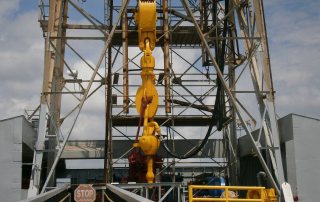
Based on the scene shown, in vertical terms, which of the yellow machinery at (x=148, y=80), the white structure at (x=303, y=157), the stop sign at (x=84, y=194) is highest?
the yellow machinery at (x=148, y=80)

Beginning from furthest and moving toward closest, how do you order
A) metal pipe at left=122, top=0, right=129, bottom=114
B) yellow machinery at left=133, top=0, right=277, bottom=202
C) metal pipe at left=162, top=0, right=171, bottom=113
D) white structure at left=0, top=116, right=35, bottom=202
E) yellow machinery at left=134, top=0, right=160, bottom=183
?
metal pipe at left=162, top=0, right=171, bottom=113 → metal pipe at left=122, top=0, right=129, bottom=114 → white structure at left=0, top=116, right=35, bottom=202 → yellow machinery at left=134, top=0, right=160, bottom=183 → yellow machinery at left=133, top=0, right=277, bottom=202

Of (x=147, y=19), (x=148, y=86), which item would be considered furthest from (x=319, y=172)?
(x=147, y=19)

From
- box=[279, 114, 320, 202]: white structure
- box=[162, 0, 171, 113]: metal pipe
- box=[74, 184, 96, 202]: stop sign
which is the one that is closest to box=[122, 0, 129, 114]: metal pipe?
box=[162, 0, 171, 113]: metal pipe

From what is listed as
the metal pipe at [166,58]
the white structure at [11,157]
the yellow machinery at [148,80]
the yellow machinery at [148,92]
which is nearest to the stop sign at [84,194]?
the yellow machinery at [148,92]

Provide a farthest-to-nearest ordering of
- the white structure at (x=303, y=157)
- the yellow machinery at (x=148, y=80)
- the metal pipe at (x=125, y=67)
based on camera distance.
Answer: the metal pipe at (x=125, y=67)
the white structure at (x=303, y=157)
the yellow machinery at (x=148, y=80)

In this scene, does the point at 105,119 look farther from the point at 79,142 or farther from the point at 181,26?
the point at 181,26

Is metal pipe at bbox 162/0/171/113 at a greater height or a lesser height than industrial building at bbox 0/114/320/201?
greater

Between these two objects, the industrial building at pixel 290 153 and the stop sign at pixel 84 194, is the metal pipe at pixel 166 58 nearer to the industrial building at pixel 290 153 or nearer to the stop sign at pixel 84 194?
the industrial building at pixel 290 153

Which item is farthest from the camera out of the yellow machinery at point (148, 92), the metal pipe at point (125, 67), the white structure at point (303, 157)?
the metal pipe at point (125, 67)

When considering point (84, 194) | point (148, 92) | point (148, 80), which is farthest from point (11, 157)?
point (84, 194)

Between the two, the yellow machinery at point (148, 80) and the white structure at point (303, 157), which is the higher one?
the yellow machinery at point (148, 80)

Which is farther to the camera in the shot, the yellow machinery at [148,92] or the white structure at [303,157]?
the white structure at [303,157]

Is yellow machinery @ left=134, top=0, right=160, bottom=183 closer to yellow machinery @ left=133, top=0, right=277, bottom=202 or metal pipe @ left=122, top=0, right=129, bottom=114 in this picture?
yellow machinery @ left=133, top=0, right=277, bottom=202

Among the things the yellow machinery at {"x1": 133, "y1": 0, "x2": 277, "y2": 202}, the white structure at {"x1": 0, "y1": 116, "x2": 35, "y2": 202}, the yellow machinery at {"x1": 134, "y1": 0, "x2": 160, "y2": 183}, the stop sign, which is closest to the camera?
the stop sign
